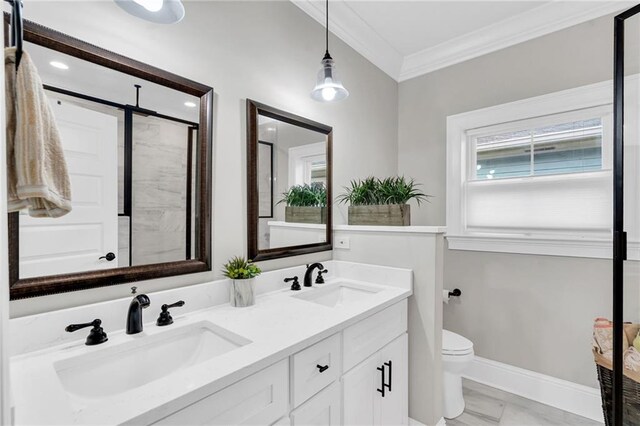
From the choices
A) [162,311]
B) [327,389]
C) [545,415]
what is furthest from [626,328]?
[162,311]

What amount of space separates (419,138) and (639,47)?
1.59 m

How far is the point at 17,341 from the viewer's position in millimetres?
923

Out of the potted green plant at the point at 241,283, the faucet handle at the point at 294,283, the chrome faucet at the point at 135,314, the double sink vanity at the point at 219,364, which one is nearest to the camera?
the double sink vanity at the point at 219,364

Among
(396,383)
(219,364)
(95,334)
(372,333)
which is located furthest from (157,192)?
(396,383)

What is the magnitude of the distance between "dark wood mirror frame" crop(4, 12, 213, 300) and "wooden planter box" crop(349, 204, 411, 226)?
0.98m

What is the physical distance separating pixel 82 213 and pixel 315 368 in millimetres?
987

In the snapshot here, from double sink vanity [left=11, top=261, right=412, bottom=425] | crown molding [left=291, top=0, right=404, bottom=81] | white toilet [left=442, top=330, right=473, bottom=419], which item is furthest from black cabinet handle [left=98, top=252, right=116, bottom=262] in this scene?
white toilet [left=442, top=330, right=473, bottom=419]

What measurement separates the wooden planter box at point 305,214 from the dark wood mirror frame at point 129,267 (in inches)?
20.7

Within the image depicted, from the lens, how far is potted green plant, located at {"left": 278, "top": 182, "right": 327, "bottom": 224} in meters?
1.84

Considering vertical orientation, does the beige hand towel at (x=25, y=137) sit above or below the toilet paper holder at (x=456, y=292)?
above

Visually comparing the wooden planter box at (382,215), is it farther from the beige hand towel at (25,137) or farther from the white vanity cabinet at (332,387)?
the beige hand towel at (25,137)

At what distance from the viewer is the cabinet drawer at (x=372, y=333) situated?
126cm

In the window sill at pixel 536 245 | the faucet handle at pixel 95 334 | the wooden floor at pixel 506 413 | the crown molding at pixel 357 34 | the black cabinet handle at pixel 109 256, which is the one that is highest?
the crown molding at pixel 357 34

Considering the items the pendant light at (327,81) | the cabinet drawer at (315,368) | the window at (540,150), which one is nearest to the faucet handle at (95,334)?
the cabinet drawer at (315,368)
